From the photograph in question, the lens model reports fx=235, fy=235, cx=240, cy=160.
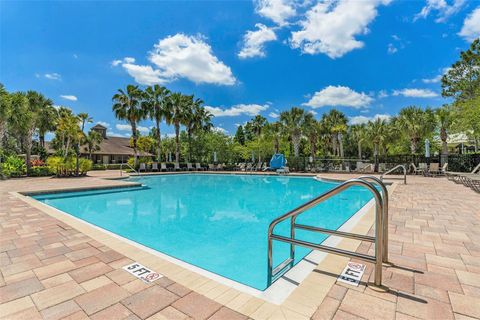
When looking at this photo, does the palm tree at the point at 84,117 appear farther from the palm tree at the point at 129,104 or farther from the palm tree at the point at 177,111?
the palm tree at the point at 177,111

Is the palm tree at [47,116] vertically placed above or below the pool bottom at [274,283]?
above

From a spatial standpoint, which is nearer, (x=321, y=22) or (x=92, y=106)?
(x=321, y=22)

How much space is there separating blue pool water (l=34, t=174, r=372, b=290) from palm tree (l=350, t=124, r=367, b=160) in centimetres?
2500

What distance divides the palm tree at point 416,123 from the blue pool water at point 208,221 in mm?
15830

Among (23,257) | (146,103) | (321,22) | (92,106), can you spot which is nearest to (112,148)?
(92,106)

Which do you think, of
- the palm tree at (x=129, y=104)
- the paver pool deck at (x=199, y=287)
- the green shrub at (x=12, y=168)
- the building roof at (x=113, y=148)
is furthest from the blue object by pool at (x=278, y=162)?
the building roof at (x=113, y=148)

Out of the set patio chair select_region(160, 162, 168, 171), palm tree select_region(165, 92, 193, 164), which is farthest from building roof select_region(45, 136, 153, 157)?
patio chair select_region(160, 162, 168, 171)

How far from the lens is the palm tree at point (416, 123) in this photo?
22.3m

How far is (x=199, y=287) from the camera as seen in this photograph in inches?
94.7

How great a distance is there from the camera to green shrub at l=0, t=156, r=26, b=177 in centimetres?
1590

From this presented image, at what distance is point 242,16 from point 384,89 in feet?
68.5

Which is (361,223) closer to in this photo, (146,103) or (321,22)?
(321,22)

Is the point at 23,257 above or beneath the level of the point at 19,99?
beneath

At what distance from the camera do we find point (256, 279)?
3.74 m
